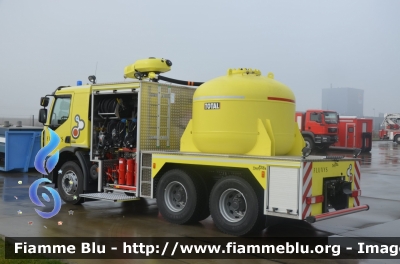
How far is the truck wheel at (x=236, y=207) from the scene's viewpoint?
7910mm

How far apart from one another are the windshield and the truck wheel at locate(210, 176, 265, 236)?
23.3 m

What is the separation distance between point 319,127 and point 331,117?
47.5 inches

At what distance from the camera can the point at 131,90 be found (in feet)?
32.5

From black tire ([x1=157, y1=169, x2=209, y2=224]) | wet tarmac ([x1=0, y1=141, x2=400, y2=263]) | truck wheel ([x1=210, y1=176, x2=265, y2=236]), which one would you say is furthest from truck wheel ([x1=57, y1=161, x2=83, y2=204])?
truck wheel ([x1=210, y1=176, x2=265, y2=236])

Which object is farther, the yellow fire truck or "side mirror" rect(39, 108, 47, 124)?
"side mirror" rect(39, 108, 47, 124)

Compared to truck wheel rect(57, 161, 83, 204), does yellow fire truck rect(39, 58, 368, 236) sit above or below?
above

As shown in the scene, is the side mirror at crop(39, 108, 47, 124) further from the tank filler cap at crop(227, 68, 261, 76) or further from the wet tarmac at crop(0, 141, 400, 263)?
the tank filler cap at crop(227, 68, 261, 76)

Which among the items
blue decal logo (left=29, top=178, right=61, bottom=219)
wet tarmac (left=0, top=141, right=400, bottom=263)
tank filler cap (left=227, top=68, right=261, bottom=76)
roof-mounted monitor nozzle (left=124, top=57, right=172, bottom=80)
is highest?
roof-mounted monitor nozzle (left=124, top=57, right=172, bottom=80)

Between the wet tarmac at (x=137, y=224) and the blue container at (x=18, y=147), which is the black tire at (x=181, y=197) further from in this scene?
the blue container at (x=18, y=147)

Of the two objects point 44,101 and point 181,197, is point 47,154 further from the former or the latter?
point 181,197

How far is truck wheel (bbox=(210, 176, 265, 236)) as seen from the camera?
791cm

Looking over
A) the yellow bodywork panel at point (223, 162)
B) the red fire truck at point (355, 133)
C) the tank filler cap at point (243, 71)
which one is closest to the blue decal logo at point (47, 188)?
the yellow bodywork panel at point (223, 162)

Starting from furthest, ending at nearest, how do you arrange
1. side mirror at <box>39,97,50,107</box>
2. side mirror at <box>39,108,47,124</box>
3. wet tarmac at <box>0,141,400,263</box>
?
side mirror at <box>39,108,47,124</box> < side mirror at <box>39,97,50,107</box> < wet tarmac at <box>0,141,400,263</box>

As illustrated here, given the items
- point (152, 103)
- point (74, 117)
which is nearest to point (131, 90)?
point (152, 103)
